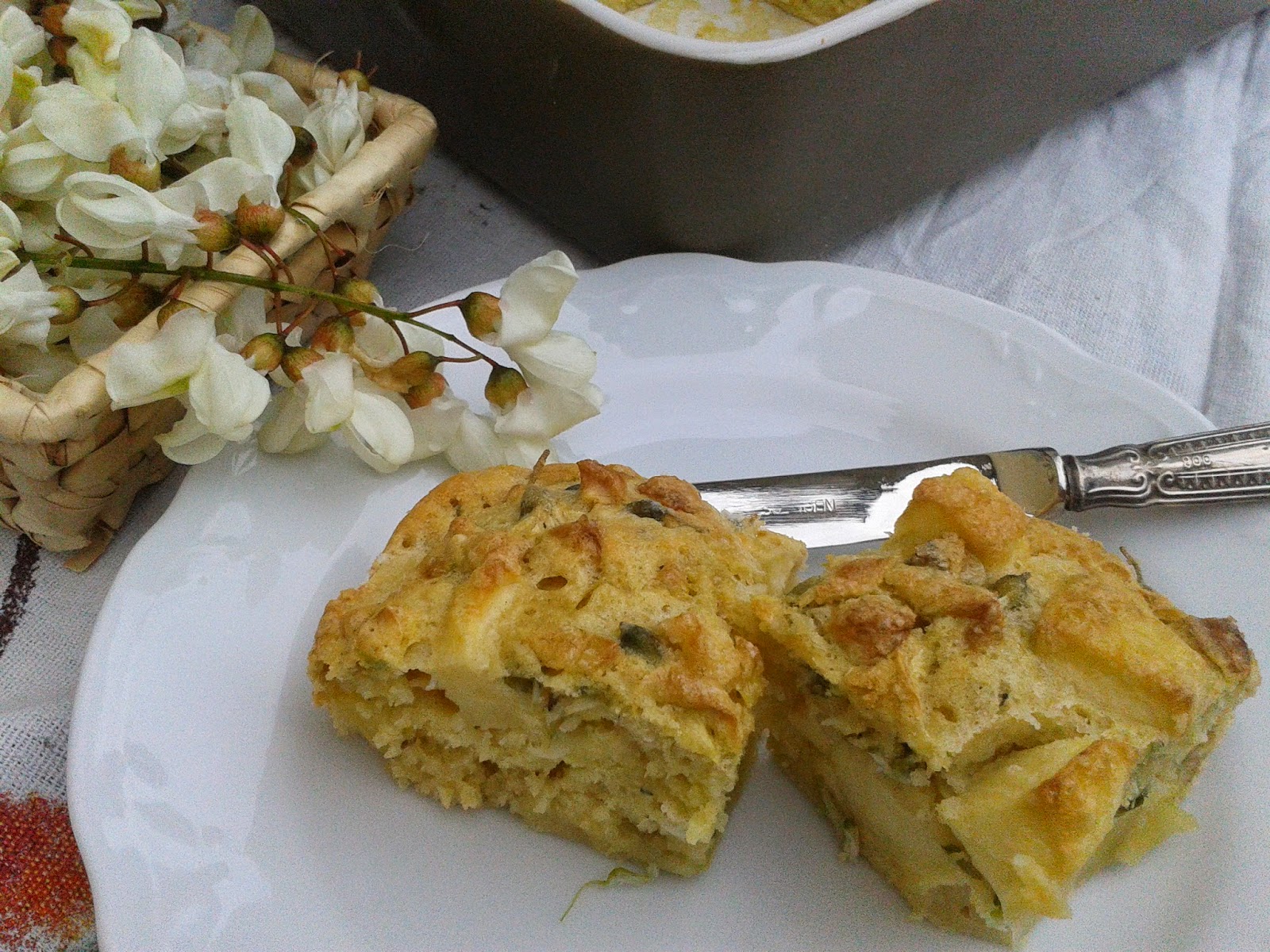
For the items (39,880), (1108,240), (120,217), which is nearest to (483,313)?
(120,217)

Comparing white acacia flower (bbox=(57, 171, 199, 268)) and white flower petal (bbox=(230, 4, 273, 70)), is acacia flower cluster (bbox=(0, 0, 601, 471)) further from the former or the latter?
white flower petal (bbox=(230, 4, 273, 70))

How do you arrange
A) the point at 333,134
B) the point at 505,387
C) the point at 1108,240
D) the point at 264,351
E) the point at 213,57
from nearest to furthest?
the point at 264,351 < the point at 505,387 < the point at 333,134 < the point at 213,57 < the point at 1108,240

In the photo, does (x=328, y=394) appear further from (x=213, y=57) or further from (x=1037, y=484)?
(x=1037, y=484)

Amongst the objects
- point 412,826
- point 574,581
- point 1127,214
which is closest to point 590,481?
point 574,581

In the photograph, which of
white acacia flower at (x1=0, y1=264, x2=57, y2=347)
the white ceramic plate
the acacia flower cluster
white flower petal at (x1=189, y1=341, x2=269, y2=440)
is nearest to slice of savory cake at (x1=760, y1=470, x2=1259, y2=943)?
the white ceramic plate

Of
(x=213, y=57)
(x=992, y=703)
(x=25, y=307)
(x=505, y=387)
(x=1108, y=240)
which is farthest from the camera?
(x=1108, y=240)

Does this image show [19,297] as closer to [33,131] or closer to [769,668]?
[33,131]
